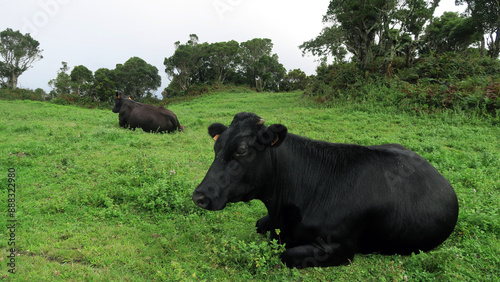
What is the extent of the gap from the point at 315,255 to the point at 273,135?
1.41 m

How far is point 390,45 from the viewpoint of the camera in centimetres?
1928

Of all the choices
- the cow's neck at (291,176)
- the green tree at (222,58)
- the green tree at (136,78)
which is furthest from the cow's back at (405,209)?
the green tree at (136,78)

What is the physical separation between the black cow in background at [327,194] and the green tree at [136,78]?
47829 millimetres

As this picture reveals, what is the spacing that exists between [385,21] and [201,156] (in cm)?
1639

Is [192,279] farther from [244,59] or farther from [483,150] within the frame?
[244,59]

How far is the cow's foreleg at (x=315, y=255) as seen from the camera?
10.7 ft

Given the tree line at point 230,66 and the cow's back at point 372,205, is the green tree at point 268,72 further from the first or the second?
the cow's back at point 372,205

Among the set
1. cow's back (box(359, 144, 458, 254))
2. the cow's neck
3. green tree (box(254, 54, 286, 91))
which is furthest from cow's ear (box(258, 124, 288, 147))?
→ green tree (box(254, 54, 286, 91))

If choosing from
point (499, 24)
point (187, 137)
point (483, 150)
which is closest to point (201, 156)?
point (187, 137)

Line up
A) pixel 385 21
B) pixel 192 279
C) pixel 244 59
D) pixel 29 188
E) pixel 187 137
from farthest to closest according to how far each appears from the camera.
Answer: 1. pixel 244 59
2. pixel 385 21
3. pixel 187 137
4. pixel 29 188
5. pixel 192 279

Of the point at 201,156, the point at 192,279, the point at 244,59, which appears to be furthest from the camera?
the point at 244,59

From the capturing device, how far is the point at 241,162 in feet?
11.1

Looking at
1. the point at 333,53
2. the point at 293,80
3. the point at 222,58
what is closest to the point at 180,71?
the point at 222,58

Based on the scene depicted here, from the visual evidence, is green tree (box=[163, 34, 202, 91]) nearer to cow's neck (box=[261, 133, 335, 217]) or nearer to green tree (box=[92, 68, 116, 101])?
green tree (box=[92, 68, 116, 101])
